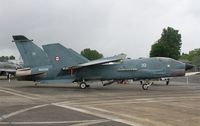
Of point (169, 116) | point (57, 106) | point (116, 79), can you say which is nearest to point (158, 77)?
point (116, 79)

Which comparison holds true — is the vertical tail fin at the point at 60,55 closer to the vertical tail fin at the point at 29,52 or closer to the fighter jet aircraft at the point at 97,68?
the fighter jet aircraft at the point at 97,68

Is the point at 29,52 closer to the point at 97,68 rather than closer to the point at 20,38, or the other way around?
the point at 20,38

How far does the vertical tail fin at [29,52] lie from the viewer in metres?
34.0

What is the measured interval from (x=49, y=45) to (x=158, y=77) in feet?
29.4

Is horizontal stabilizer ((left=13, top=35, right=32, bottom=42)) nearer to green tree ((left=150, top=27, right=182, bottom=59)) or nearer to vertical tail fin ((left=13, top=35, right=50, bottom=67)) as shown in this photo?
vertical tail fin ((left=13, top=35, right=50, bottom=67))

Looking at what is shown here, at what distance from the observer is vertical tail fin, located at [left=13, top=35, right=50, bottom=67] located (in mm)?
33969

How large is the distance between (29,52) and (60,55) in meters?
4.06

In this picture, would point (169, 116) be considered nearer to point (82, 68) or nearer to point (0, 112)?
point (0, 112)

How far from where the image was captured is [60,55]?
31625 mm

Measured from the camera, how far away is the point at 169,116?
14.0 meters

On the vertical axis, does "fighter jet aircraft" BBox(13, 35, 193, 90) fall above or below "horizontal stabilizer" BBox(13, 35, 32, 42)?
below

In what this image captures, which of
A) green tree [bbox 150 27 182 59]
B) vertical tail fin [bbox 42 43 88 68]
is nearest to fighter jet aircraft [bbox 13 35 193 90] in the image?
vertical tail fin [bbox 42 43 88 68]

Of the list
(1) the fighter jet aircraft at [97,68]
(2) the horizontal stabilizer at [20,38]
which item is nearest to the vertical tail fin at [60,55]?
(1) the fighter jet aircraft at [97,68]

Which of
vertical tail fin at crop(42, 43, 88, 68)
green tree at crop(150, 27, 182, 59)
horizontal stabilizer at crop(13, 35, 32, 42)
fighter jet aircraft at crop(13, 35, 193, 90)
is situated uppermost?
A: green tree at crop(150, 27, 182, 59)
